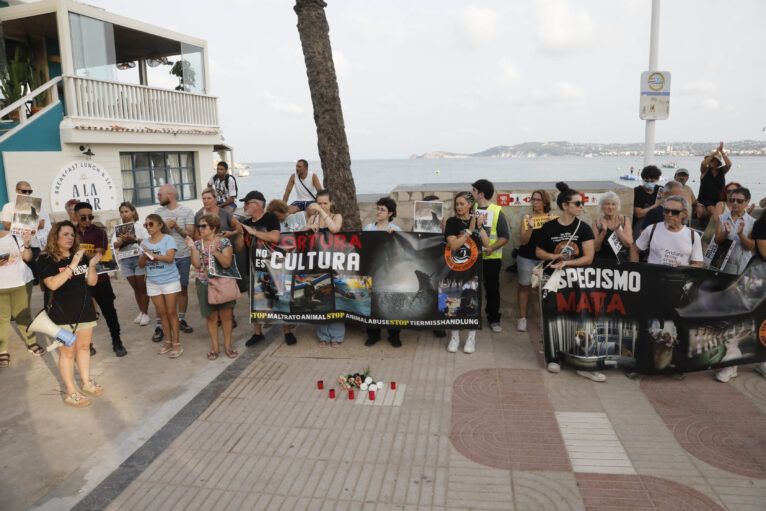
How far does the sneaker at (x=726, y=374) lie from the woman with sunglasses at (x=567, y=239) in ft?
4.52

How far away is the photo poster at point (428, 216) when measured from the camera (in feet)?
24.9

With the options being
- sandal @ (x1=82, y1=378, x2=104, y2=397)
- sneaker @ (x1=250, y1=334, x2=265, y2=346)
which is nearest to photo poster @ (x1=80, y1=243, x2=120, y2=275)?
sandal @ (x1=82, y1=378, x2=104, y2=397)

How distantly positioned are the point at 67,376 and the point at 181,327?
242 centimetres

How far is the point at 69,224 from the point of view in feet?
17.8

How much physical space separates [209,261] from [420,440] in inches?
134

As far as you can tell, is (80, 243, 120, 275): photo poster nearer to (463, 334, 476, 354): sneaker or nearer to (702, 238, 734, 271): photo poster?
(463, 334, 476, 354): sneaker

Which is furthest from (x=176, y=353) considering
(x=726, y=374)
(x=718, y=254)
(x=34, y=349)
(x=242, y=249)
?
(x=718, y=254)

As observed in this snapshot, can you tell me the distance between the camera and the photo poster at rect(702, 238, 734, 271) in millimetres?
6258

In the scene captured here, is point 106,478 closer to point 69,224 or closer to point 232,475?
point 232,475

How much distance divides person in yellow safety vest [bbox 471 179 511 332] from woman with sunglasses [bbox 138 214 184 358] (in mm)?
3891

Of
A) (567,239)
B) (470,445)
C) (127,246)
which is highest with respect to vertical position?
(567,239)

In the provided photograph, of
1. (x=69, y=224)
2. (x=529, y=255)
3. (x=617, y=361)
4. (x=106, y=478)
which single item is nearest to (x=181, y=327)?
(x=69, y=224)

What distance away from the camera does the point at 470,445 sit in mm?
4484

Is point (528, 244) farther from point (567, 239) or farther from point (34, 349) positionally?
point (34, 349)
